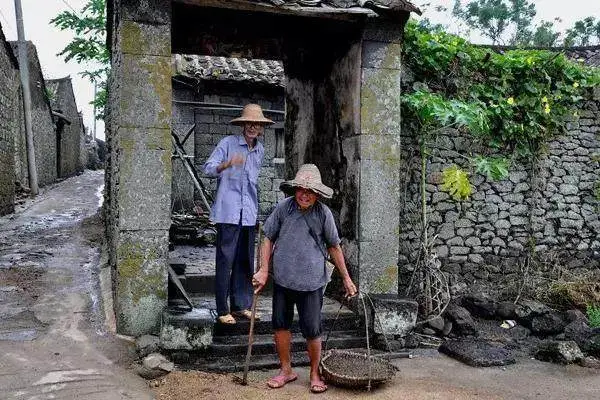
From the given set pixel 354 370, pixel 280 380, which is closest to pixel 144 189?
pixel 280 380

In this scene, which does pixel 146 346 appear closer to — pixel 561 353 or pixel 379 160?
pixel 379 160

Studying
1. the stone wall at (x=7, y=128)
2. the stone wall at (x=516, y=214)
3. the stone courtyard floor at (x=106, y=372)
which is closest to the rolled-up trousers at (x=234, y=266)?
the stone courtyard floor at (x=106, y=372)

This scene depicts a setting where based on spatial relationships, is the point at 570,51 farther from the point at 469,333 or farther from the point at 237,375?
the point at 237,375

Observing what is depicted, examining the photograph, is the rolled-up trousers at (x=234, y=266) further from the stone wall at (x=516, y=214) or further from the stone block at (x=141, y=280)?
the stone wall at (x=516, y=214)

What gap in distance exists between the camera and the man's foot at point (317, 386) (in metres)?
4.38

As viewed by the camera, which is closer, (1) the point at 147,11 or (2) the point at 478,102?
(1) the point at 147,11

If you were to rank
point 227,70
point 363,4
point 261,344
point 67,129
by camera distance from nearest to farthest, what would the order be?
point 261,344 → point 363,4 → point 227,70 → point 67,129

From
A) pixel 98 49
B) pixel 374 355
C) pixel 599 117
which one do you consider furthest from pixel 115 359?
pixel 98 49

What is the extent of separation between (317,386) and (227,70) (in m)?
8.70

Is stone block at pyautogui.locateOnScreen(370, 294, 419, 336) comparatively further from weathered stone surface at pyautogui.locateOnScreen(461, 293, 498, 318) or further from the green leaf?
Answer: the green leaf

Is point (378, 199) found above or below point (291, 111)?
below

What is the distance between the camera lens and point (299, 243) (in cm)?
446

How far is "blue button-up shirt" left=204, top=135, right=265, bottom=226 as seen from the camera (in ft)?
16.9

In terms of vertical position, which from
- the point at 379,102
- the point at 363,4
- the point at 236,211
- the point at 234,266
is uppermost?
the point at 363,4
